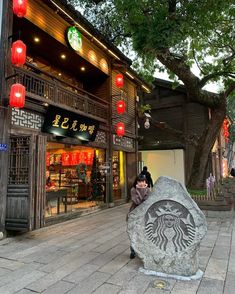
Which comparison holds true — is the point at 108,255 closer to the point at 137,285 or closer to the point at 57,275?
the point at 57,275

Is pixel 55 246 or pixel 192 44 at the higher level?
pixel 192 44

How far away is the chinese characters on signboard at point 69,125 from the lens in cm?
885

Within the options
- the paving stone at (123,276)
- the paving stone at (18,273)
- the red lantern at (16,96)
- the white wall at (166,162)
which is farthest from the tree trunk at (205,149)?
the paving stone at (18,273)

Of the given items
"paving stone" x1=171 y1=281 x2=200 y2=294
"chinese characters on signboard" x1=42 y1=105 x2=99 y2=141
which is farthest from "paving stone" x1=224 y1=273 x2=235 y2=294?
"chinese characters on signboard" x1=42 y1=105 x2=99 y2=141

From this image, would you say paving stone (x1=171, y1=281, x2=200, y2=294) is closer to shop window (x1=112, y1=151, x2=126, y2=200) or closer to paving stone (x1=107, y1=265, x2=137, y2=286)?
paving stone (x1=107, y1=265, x2=137, y2=286)

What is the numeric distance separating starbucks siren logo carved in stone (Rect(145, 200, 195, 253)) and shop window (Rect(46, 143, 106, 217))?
6966 millimetres

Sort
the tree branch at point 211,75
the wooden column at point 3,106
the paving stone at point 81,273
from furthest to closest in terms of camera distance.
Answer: the tree branch at point 211,75 → the wooden column at point 3,106 → the paving stone at point 81,273

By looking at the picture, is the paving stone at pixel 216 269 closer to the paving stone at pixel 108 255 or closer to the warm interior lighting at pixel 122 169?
the paving stone at pixel 108 255

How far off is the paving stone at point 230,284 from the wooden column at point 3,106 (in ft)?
18.8

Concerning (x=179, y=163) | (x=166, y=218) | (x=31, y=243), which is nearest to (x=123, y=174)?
(x=179, y=163)

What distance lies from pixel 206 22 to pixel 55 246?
953 cm

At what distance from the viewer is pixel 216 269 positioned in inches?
195

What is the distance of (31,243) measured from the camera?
6.82 metres

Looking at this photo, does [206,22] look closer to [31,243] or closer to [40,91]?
[40,91]
